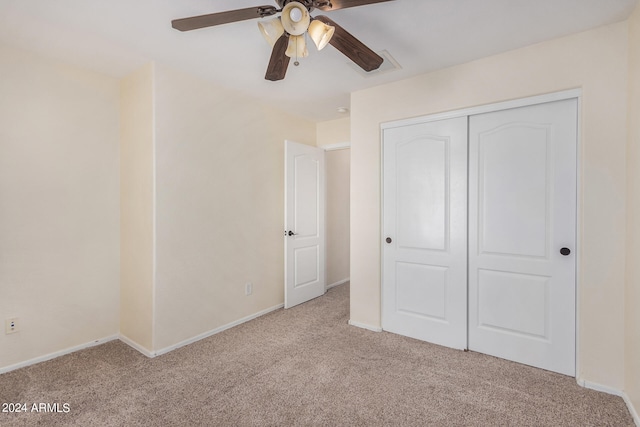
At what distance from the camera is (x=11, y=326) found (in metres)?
2.39

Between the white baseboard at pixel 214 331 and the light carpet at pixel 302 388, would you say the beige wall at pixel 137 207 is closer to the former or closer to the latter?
the white baseboard at pixel 214 331

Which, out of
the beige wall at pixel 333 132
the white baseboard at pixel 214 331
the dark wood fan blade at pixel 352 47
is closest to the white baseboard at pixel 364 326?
the white baseboard at pixel 214 331

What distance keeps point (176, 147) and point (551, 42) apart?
9.99ft

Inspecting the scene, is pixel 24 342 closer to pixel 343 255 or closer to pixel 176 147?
pixel 176 147

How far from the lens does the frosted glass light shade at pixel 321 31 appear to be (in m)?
1.51

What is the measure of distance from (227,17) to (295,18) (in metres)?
0.34

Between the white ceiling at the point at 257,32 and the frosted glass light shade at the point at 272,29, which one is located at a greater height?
the white ceiling at the point at 257,32

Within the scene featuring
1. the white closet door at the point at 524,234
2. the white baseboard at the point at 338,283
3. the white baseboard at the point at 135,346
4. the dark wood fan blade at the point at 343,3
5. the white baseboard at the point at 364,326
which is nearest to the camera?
the dark wood fan blade at the point at 343,3

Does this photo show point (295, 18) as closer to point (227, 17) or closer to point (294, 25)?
point (294, 25)

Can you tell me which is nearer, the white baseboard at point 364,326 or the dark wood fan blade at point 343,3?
the dark wood fan blade at point 343,3

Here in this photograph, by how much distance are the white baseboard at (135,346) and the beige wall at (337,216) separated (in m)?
2.63

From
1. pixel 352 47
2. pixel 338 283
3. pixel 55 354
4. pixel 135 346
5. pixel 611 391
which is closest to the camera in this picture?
pixel 352 47

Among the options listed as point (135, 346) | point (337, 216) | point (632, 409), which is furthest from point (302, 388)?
point (337, 216)

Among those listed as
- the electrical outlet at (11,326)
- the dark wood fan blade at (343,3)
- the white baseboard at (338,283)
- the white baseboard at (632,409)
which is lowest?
the white baseboard at (632,409)
